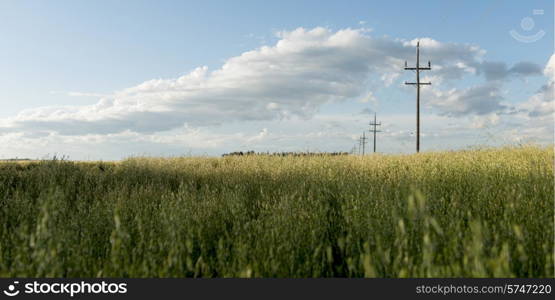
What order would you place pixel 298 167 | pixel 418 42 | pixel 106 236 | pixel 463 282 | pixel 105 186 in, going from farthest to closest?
pixel 418 42, pixel 298 167, pixel 105 186, pixel 106 236, pixel 463 282

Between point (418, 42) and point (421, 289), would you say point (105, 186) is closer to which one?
point (421, 289)

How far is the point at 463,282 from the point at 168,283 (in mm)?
1827

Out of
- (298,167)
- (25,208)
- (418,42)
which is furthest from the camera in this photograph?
(418,42)

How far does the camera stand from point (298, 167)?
528 inches

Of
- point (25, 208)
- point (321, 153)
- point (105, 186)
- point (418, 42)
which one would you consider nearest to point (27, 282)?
point (25, 208)

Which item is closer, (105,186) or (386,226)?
(386,226)

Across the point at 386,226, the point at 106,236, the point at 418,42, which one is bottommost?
the point at 106,236

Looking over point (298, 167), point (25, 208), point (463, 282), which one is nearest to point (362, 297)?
point (463, 282)

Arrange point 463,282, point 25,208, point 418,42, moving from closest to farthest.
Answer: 1. point 463,282
2. point 25,208
3. point 418,42

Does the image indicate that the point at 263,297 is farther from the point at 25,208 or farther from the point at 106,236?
the point at 25,208

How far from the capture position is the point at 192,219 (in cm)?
526

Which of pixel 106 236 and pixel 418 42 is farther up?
pixel 418 42

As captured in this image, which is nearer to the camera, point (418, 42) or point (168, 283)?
point (168, 283)

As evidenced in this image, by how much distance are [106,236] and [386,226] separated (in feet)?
11.0
